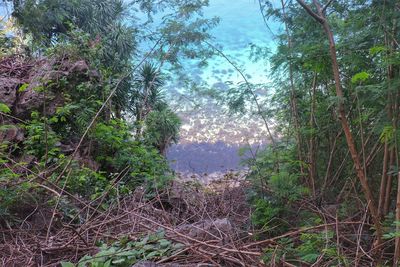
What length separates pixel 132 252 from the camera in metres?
2.51

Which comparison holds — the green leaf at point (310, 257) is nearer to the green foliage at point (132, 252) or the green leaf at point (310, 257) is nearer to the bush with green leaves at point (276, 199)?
the green foliage at point (132, 252)

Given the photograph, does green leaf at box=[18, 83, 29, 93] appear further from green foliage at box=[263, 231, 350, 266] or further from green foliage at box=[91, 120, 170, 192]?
green foliage at box=[263, 231, 350, 266]

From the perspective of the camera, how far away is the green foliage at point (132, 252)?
2463mm

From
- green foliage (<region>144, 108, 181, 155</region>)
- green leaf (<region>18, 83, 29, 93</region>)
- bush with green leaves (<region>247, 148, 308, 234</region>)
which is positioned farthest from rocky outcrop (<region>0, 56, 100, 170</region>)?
bush with green leaves (<region>247, 148, 308, 234</region>)

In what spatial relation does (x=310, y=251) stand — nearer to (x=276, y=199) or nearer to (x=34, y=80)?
(x=276, y=199)

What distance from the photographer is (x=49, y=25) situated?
884cm

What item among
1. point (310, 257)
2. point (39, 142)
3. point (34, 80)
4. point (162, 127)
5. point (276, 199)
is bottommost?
point (310, 257)

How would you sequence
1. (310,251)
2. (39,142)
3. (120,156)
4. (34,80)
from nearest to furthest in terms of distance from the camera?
1. (310,251)
2. (39,142)
3. (120,156)
4. (34,80)

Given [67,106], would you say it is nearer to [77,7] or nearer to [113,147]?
[113,147]

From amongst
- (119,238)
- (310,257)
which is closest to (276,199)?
(310,257)

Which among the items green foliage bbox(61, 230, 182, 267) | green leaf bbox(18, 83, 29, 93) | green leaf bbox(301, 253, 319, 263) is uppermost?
green leaf bbox(18, 83, 29, 93)

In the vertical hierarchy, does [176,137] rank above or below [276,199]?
above

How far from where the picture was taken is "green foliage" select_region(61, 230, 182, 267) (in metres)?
2.46

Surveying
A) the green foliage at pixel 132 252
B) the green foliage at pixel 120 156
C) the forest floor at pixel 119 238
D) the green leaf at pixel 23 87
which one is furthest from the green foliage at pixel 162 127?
the green foliage at pixel 132 252
